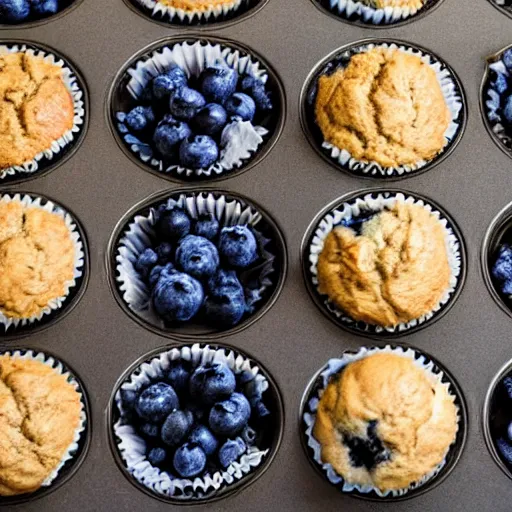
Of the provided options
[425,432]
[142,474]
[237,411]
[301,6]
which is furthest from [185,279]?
[301,6]

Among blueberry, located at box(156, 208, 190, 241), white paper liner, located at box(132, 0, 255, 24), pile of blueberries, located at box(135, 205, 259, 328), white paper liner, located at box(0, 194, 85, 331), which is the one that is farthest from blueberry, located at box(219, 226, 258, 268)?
→ white paper liner, located at box(132, 0, 255, 24)

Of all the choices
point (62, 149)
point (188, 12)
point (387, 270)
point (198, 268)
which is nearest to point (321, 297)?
point (387, 270)

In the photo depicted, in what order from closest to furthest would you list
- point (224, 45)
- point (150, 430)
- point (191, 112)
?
point (150, 430) → point (191, 112) → point (224, 45)

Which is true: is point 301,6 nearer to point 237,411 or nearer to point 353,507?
point 237,411

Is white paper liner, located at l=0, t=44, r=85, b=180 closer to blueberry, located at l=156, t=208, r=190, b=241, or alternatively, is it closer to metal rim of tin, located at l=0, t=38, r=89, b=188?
metal rim of tin, located at l=0, t=38, r=89, b=188

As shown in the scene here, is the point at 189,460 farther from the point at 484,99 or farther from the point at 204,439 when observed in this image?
the point at 484,99
